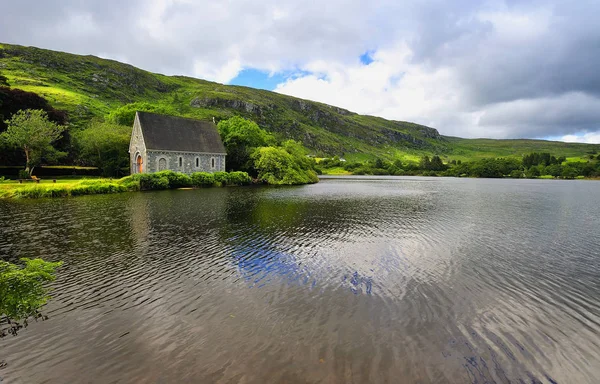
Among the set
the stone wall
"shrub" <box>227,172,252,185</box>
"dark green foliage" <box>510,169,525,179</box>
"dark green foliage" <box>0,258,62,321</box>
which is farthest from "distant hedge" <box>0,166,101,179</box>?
"dark green foliage" <box>510,169,525,179</box>

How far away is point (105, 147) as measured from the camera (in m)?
60.4

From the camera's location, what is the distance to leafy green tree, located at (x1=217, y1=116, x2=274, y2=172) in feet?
243

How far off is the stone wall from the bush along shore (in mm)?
6635

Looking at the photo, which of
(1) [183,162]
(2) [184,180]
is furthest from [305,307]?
(1) [183,162]

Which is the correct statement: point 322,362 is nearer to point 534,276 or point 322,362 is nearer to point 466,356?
point 466,356

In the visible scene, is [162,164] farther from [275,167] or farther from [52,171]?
[275,167]

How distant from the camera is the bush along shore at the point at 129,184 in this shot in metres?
35.8

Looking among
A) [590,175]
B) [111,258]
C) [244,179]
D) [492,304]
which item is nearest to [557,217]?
[492,304]

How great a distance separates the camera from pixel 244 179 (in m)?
65.5

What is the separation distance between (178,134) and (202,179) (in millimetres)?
13563

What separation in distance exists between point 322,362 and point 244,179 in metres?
59.9

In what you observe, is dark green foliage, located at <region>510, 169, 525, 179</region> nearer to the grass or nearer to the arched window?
the grass

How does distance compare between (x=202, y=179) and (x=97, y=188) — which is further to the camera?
(x=202, y=179)

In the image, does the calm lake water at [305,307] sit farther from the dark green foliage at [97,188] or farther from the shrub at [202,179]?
the shrub at [202,179]
